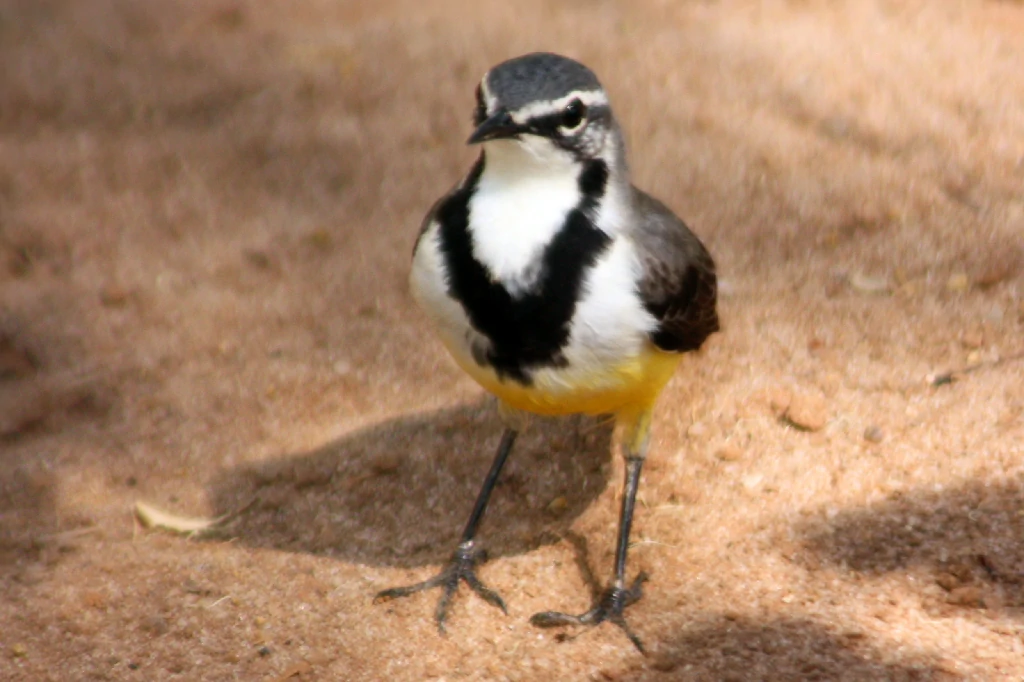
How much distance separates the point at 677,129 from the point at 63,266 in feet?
10.5

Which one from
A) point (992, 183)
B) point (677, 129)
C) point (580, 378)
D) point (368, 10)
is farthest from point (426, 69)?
point (580, 378)

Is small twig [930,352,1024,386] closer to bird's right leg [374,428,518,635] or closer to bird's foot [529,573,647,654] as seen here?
bird's foot [529,573,647,654]

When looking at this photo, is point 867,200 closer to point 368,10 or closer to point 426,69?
point 426,69

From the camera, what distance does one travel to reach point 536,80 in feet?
11.9

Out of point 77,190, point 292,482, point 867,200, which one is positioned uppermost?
point 867,200

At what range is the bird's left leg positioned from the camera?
4.10 m

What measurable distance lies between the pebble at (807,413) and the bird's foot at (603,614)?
3.13ft

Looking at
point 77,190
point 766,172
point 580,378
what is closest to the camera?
point 580,378

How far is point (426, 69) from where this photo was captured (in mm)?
6996

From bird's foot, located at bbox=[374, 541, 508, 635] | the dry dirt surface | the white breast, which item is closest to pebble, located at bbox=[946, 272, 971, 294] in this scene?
the dry dirt surface

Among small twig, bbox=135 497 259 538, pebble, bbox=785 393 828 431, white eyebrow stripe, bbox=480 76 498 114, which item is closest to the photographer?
white eyebrow stripe, bbox=480 76 498 114

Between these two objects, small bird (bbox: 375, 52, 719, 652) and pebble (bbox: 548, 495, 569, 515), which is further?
pebble (bbox: 548, 495, 569, 515)

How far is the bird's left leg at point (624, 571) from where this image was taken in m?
4.10

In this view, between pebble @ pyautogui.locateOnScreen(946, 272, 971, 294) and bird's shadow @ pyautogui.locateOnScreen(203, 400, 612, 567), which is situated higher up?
pebble @ pyautogui.locateOnScreen(946, 272, 971, 294)
